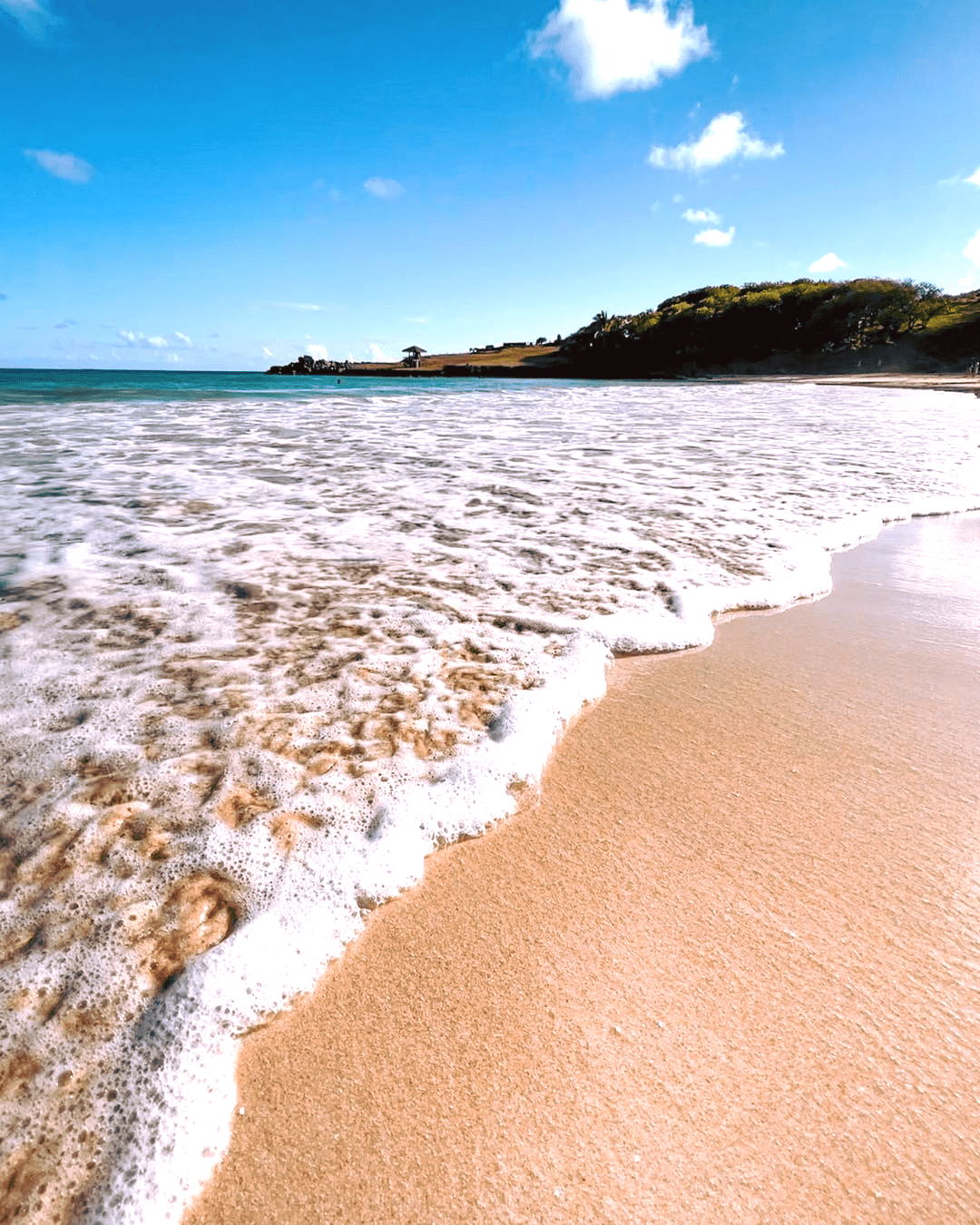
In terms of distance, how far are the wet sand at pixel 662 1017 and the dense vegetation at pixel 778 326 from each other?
153 feet

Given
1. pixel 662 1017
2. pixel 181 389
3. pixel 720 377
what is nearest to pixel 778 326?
pixel 720 377

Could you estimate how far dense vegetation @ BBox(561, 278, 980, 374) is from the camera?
41.4 m

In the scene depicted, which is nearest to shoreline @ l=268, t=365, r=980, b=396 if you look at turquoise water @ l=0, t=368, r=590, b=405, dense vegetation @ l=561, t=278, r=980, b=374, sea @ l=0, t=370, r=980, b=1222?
dense vegetation @ l=561, t=278, r=980, b=374

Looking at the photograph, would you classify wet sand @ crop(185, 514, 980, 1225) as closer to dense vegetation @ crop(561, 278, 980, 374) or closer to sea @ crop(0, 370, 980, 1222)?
sea @ crop(0, 370, 980, 1222)

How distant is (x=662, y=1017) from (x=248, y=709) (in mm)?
1642

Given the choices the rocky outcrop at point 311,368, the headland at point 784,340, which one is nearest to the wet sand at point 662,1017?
the headland at point 784,340

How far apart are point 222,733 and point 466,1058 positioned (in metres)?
1.34

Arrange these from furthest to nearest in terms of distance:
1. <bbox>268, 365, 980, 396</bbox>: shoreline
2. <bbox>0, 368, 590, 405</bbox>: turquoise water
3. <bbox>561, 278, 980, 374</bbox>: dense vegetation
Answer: <bbox>561, 278, 980, 374</bbox>: dense vegetation, <bbox>268, 365, 980, 396</bbox>: shoreline, <bbox>0, 368, 590, 405</bbox>: turquoise water

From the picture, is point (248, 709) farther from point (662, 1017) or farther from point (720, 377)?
point (720, 377)

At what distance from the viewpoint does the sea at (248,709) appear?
120 centimetres

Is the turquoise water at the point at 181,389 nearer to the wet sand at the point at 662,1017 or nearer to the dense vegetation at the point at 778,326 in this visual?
the dense vegetation at the point at 778,326

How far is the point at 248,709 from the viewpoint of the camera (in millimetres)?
2283

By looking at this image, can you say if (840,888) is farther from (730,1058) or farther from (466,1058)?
(466,1058)

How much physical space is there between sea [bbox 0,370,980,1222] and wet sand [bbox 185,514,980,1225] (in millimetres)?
150
